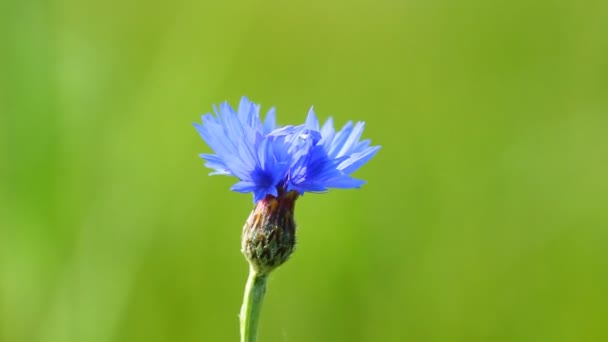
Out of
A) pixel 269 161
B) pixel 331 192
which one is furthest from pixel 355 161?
pixel 331 192

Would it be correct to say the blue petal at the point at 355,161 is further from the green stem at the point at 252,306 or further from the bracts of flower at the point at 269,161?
the green stem at the point at 252,306

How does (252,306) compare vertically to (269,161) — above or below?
below

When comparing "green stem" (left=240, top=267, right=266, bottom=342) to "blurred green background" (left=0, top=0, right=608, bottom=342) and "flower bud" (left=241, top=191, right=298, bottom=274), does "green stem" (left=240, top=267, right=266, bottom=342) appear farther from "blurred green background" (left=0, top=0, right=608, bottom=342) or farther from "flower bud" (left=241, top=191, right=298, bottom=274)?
"blurred green background" (left=0, top=0, right=608, bottom=342)

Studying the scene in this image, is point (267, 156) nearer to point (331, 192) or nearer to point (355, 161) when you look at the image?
point (355, 161)

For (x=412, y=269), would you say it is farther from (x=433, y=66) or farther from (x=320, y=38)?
(x=320, y=38)

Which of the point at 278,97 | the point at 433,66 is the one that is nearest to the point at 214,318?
the point at 278,97
